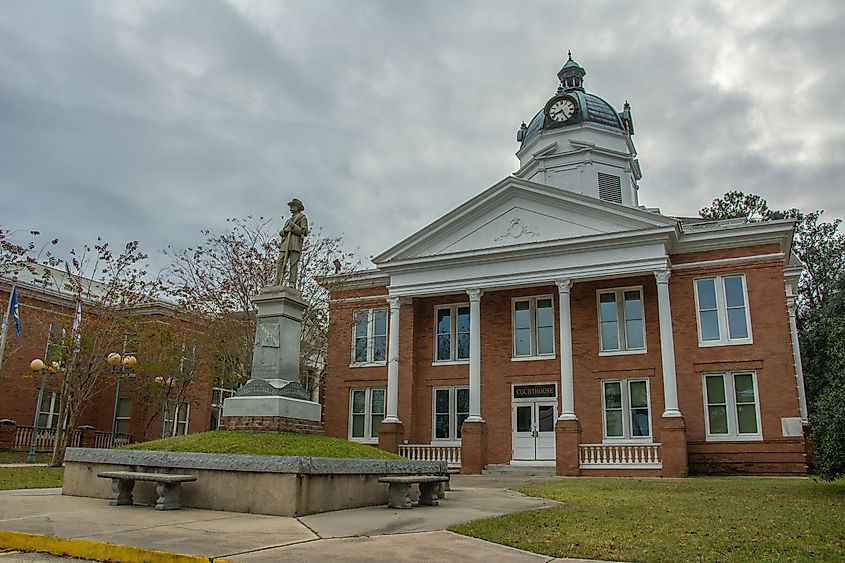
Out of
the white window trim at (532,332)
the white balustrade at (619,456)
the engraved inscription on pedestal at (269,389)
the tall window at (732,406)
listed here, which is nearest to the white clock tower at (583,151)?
the white window trim at (532,332)

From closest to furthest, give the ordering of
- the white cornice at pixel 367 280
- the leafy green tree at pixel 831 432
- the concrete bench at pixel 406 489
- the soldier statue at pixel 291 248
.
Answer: the concrete bench at pixel 406 489 < the leafy green tree at pixel 831 432 < the soldier statue at pixel 291 248 < the white cornice at pixel 367 280

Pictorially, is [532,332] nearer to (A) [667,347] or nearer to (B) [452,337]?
(B) [452,337]

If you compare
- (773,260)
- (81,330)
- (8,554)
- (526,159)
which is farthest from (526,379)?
(8,554)

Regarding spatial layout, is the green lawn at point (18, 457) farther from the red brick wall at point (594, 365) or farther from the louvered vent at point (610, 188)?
the louvered vent at point (610, 188)

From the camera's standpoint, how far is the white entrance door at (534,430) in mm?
27531

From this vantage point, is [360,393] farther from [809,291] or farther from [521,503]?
[809,291]

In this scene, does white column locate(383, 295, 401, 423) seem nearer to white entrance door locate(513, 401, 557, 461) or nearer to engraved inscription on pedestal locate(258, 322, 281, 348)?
white entrance door locate(513, 401, 557, 461)

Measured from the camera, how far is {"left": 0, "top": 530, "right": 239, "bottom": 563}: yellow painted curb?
261 inches

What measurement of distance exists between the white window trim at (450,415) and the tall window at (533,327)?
3178 mm

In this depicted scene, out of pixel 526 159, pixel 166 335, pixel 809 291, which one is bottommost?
pixel 166 335

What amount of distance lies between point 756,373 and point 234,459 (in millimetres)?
20575

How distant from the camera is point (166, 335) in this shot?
29.6 m

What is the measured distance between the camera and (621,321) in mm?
27562

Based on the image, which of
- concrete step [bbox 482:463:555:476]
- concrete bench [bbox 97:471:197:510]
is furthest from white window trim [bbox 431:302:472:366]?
concrete bench [bbox 97:471:197:510]
